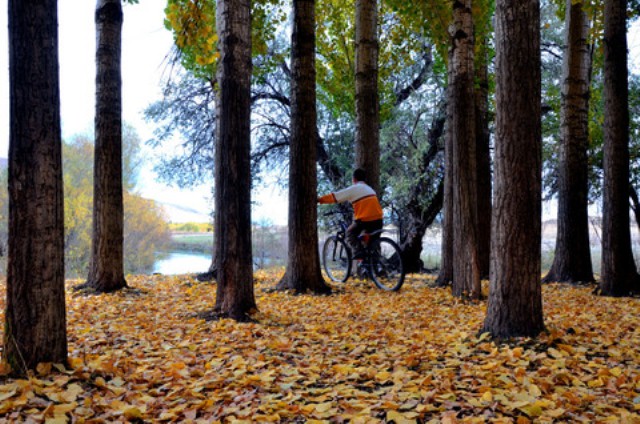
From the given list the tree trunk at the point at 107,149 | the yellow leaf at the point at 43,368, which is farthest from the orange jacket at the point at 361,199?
the yellow leaf at the point at 43,368

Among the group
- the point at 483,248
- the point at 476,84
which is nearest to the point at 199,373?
the point at 483,248

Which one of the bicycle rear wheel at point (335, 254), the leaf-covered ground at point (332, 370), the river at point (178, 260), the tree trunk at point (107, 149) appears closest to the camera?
the leaf-covered ground at point (332, 370)

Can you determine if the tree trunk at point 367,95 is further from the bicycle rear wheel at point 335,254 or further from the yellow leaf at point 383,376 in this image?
the yellow leaf at point 383,376

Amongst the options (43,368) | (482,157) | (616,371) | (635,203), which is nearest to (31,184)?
(43,368)

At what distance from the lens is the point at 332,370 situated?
3.83m

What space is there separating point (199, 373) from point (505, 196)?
2.95m

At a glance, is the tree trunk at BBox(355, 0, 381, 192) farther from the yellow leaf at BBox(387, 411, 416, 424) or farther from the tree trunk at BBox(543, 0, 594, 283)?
the yellow leaf at BBox(387, 411, 416, 424)

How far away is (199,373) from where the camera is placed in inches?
143

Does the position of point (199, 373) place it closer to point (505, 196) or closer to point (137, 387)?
point (137, 387)

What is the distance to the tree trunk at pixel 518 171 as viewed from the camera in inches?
166

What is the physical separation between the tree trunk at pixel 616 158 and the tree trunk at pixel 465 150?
2215 millimetres

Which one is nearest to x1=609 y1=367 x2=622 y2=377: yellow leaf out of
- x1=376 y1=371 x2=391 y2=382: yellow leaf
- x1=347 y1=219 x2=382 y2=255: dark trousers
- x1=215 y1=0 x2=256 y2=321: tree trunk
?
x1=376 y1=371 x2=391 y2=382: yellow leaf

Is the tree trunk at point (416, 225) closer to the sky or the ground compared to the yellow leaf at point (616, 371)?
closer to the sky

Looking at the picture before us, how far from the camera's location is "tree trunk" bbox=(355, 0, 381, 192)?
28.6 feet
